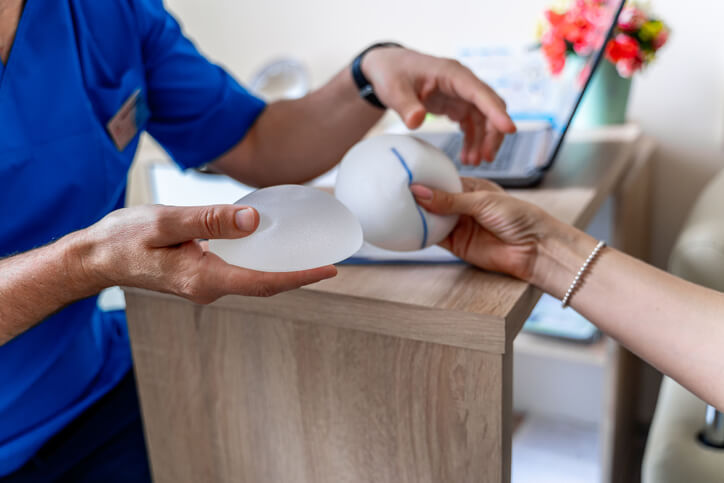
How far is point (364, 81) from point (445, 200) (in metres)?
0.35

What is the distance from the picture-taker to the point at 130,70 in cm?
89

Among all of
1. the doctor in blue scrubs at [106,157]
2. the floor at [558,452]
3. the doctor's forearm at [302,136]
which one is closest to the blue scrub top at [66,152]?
the doctor in blue scrubs at [106,157]

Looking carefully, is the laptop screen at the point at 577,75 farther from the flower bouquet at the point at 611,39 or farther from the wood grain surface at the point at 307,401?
the wood grain surface at the point at 307,401

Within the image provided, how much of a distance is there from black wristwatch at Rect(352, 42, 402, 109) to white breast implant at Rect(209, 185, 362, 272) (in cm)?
40

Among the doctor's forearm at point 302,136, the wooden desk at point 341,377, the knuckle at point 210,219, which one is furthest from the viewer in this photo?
the doctor's forearm at point 302,136

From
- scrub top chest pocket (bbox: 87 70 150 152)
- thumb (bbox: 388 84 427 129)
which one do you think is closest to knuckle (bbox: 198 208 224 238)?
thumb (bbox: 388 84 427 129)

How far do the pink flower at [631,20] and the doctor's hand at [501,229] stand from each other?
793 mm

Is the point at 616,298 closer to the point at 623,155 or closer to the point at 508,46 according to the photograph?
the point at 623,155

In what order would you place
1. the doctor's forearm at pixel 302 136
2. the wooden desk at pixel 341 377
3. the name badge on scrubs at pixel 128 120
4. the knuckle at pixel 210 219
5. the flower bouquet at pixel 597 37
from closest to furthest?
the knuckle at pixel 210 219 < the wooden desk at pixel 341 377 < the name badge on scrubs at pixel 128 120 < the doctor's forearm at pixel 302 136 < the flower bouquet at pixel 597 37

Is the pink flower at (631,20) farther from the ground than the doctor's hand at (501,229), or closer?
farther from the ground

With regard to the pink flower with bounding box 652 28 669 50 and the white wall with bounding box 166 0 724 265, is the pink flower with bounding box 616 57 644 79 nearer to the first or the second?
the pink flower with bounding box 652 28 669 50

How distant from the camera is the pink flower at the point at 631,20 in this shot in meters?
1.28

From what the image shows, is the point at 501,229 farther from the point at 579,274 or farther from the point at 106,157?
the point at 106,157

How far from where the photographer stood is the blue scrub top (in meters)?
0.74
